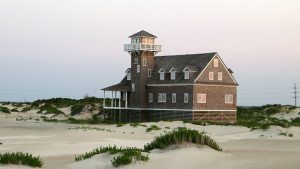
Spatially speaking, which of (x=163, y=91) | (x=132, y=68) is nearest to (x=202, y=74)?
(x=163, y=91)

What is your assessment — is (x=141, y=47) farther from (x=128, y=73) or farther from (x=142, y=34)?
(x=128, y=73)

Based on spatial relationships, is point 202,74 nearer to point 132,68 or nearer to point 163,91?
point 163,91

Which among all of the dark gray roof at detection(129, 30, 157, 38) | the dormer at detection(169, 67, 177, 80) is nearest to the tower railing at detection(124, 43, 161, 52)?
the dark gray roof at detection(129, 30, 157, 38)

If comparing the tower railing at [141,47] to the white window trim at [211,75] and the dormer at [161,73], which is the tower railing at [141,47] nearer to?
the dormer at [161,73]

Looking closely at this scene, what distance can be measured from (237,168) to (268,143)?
54.5 ft

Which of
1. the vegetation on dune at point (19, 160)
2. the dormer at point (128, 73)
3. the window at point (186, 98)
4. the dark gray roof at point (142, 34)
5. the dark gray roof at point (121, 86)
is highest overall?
the dark gray roof at point (142, 34)

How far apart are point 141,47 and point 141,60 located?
65.8 inches

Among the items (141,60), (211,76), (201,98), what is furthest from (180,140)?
(141,60)

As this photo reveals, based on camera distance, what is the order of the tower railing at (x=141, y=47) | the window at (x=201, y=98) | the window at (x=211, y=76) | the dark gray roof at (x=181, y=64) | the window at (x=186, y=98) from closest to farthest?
1. the window at (x=201, y=98)
2. the window at (x=186, y=98)
3. the dark gray roof at (x=181, y=64)
4. the window at (x=211, y=76)
5. the tower railing at (x=141, y=47)

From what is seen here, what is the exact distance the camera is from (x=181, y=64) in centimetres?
5969

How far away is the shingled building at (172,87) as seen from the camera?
56875 mm

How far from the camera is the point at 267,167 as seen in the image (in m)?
13.8

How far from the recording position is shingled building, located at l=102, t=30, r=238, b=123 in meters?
56.9

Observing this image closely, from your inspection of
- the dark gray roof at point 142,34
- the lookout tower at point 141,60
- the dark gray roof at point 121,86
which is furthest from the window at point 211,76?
the dark gray roof at point 121,86
